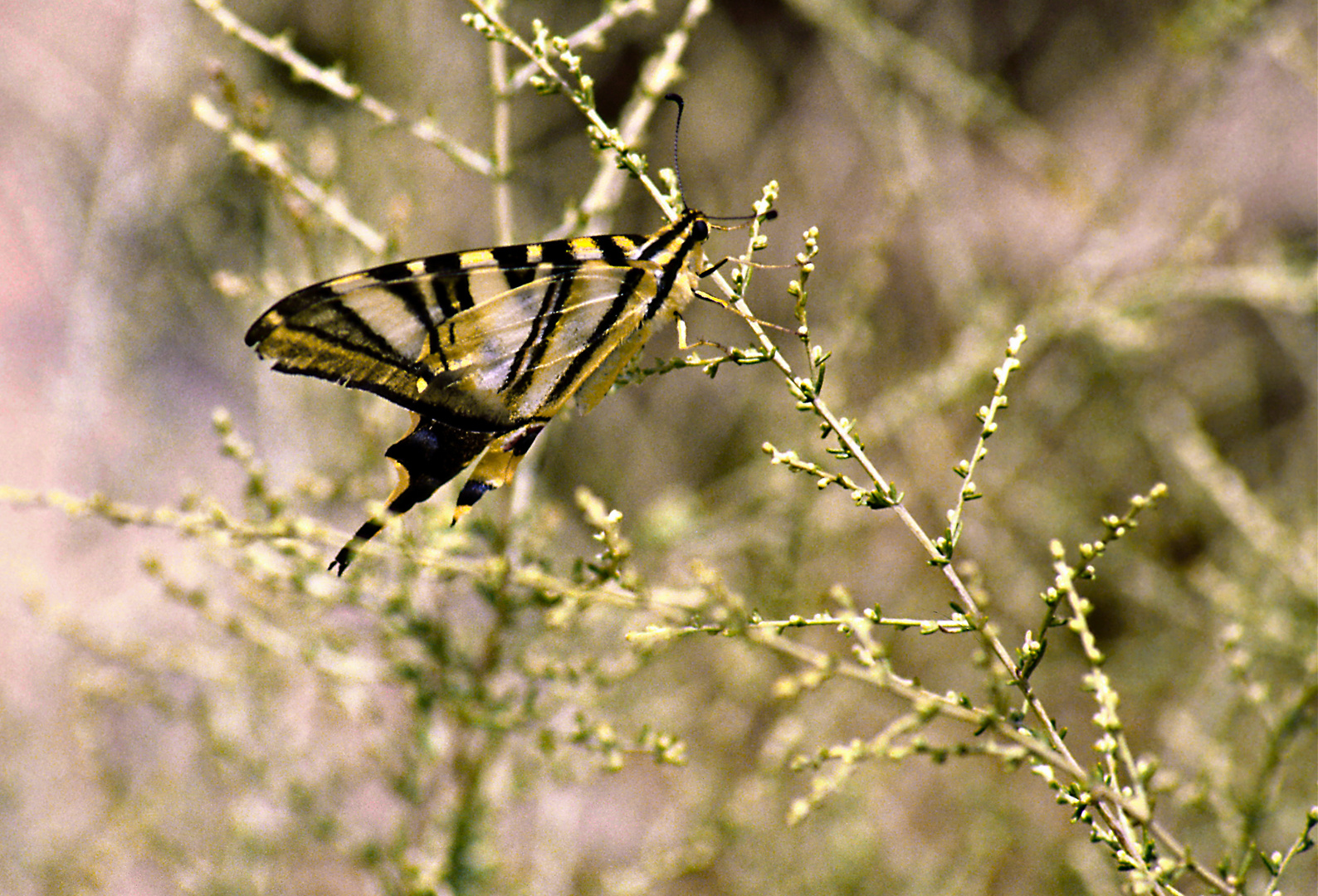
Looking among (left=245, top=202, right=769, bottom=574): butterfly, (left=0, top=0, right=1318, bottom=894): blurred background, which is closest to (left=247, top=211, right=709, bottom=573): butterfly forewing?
(left=245, top=202, right=769, bottom=574): butterfly

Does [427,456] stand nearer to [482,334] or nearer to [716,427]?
[482,334]

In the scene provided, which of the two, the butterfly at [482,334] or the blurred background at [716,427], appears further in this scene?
the blurred background at [716,427]

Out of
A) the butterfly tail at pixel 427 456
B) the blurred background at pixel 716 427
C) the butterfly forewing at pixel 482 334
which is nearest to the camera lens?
the butterfly forewing at pixel 482 334

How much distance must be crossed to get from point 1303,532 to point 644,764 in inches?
158

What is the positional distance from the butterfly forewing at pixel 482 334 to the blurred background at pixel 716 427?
0.81ft

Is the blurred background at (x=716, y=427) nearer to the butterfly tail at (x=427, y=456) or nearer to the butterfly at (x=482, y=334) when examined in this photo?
the butterfly tail at (x=427, y=456)

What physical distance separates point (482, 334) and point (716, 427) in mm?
3576

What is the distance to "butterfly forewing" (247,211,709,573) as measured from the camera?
1428 millimetres

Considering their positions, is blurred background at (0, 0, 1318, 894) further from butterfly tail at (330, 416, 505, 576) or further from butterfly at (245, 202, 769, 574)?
butterfly at (245, 202, 769, 574)

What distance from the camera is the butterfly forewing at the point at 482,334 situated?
1.43m

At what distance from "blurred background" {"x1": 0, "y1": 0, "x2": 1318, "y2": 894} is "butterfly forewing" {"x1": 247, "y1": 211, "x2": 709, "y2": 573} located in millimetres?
247

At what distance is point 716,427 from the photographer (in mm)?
5141

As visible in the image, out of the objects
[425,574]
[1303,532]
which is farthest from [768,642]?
[1303,532]

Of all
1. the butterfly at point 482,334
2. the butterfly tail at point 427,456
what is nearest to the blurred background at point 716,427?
the butterfly tail at point 427,456
